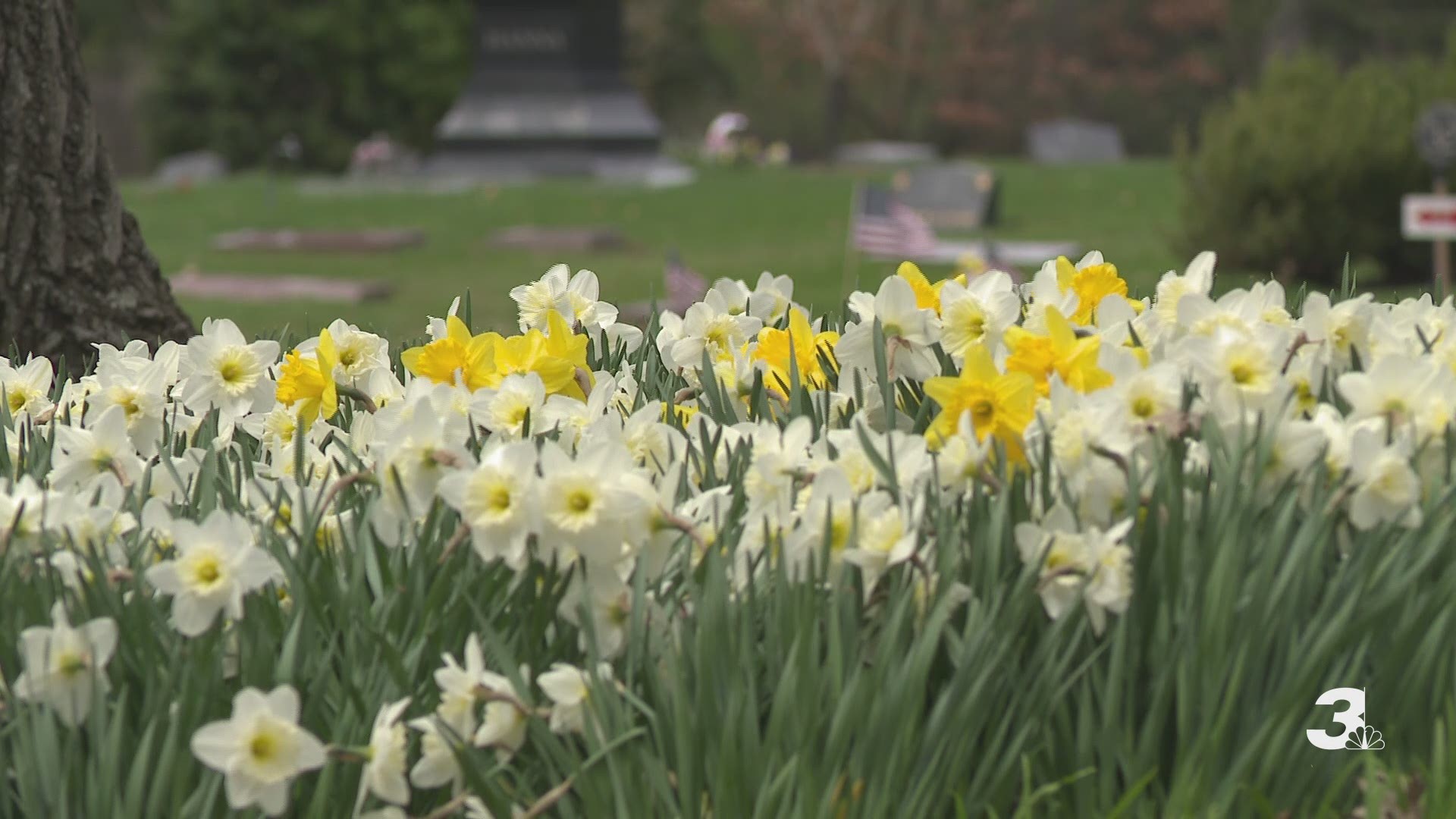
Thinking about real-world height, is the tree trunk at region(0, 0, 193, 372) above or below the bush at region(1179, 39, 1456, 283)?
above

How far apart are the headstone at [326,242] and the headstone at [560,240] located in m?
0.87

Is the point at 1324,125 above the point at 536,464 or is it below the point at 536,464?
below

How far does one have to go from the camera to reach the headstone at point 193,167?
2714 centimetres

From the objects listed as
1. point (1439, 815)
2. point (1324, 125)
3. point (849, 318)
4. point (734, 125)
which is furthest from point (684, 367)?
point (734, 125)

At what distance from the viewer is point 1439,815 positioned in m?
2.04

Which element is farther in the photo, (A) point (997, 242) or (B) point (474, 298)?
(A) point (997, 242)

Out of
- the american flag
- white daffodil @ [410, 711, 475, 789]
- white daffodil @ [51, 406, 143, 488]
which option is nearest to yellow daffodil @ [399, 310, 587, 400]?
white daffodil @ [51, 406, 143, 488]

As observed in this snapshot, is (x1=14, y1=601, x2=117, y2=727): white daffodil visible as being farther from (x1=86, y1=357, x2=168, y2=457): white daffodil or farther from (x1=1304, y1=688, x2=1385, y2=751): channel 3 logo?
(x1=1304, y1=688, x2=1385, y2=751): channel 3 logo

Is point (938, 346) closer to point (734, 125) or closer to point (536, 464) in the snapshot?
point (536, 464)

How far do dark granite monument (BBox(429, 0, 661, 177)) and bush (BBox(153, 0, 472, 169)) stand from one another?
167 inches

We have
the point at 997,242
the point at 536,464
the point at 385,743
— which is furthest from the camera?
the point at 997,242

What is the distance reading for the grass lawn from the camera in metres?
13.4

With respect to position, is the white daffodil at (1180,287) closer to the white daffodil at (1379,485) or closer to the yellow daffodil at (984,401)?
the yellow daffodil at (984,401)

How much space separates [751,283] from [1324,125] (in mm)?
4744
